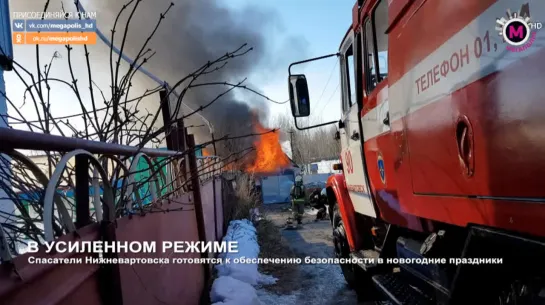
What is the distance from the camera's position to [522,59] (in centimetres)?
143

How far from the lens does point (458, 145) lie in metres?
1.91

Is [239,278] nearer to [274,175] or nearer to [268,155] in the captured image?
[268,155]

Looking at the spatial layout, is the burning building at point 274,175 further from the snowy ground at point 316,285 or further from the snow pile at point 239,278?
the snow pile at point 239,278

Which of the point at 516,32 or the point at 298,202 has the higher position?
the point at 516,32

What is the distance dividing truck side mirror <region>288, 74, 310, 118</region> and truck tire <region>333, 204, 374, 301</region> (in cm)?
150

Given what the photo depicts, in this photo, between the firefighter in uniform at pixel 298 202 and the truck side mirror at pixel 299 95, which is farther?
the firefighter in uniform at pixel 298 202

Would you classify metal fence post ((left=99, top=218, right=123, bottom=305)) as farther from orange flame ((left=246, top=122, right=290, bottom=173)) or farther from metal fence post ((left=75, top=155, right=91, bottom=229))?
orange flame ((left=246, top=122, right=290, bottom=173))

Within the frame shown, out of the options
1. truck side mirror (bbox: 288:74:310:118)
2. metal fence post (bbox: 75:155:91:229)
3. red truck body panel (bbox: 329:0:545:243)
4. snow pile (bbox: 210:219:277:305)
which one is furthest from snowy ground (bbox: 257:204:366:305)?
metal fence post (bbox: 75:155:91:229)

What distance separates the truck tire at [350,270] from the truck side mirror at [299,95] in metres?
1.50

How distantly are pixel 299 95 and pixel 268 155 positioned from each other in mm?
14384

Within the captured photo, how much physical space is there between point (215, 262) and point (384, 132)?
10.7 feet

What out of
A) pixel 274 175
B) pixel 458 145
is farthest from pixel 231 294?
pixel 274 175

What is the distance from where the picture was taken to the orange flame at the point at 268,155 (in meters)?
17.1

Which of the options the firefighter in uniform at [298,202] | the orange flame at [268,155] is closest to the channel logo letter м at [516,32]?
the firefighter in uniform at [298,202]
